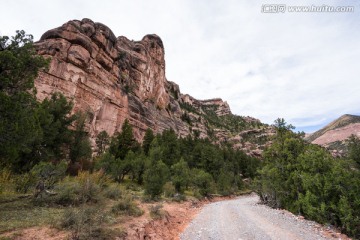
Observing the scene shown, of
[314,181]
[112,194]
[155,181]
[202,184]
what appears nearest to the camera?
[314,181]

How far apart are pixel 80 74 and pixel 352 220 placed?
53141 millimetres

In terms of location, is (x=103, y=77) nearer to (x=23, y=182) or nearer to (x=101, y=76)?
(x=101, y=76)

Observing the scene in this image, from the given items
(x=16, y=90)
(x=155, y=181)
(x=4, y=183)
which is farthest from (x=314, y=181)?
(x=4, y=183)

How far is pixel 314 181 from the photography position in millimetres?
15055

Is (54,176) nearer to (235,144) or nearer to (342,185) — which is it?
(342,185)

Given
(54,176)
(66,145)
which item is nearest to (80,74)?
(66,145)

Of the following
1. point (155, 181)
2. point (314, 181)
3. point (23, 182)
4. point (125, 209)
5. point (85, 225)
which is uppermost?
point (314, 181)

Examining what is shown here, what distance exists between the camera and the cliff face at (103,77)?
47188mm

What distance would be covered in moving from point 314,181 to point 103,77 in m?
53.4

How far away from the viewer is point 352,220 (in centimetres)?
1173

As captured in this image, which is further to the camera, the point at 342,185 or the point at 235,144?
the point at 235,144

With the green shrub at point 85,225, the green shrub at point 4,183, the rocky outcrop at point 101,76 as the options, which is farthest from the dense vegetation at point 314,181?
the rocky outcrop at point 101,76

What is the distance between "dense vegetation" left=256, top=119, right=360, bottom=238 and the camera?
12750mm

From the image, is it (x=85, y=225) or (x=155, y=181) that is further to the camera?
(x=155, y=181)
